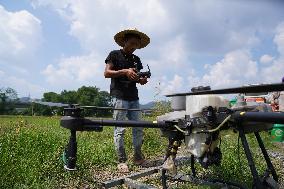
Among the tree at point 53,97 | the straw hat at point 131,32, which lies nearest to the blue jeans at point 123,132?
the straw hat at point 131,32

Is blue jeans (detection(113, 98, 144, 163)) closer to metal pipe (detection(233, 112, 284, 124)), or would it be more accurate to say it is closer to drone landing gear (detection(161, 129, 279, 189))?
drone landing gear (detection(161, 129, 279, 189))

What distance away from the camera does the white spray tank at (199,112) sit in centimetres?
343

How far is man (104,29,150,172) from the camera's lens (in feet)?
20.2

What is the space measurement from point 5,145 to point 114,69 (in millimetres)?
2279

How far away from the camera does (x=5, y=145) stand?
5.96 metres

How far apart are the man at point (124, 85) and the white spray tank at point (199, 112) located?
2406 mm

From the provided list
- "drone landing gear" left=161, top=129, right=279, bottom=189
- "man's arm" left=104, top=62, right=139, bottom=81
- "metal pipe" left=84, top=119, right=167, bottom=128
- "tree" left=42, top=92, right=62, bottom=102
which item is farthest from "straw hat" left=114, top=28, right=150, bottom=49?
"tree" left=42, top=92, right=62, bottom=102

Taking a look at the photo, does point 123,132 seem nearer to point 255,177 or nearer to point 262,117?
point 255,177

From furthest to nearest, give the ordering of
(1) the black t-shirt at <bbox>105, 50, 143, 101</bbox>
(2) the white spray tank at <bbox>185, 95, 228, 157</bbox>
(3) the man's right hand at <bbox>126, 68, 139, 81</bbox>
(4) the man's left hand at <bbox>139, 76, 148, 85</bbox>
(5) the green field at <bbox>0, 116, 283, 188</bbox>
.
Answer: (1) the black t-shirt at <bbox>105, 50, 143, 101</bbox> < (4) the man's left hand at <bbox>139, 76, 148, 85</bbox> < (3) the man's right hand at <bbox>126, 68, 139, 81</bbox> < (5) the green field at <bbox>0, 116, 283, 188</bbox> < (2) the white spray tank at <bbox>185, 95, 228, 157</bbox>

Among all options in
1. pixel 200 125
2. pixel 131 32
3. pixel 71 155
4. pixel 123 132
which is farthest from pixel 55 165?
pixel 200 125

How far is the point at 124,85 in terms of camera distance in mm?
6336

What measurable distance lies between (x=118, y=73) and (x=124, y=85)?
37 cm

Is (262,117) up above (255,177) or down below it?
above

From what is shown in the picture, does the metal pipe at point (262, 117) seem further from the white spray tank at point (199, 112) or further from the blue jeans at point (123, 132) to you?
the blue jeans at point (123, 132)
